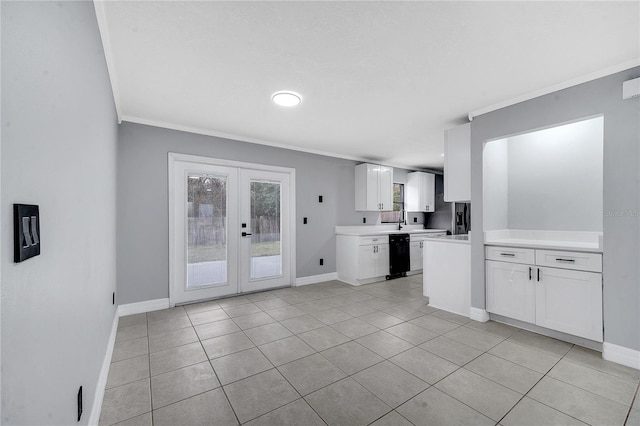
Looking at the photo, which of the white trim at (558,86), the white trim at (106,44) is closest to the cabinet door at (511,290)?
the white trim at (558,86)

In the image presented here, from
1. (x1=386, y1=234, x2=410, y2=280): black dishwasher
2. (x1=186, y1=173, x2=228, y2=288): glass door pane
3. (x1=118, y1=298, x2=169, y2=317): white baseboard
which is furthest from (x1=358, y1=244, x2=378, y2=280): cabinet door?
(x1=118, y1=298, x2=169, y2=317): white baseboard

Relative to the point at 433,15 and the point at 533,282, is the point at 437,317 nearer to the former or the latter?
the point at 533,282

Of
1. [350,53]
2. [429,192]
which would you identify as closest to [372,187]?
[429,192]

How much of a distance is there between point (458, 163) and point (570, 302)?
1843 millimetres

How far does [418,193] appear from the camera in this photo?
675 cm

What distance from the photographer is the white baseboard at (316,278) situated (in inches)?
195

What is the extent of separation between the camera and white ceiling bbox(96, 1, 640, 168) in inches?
68.2

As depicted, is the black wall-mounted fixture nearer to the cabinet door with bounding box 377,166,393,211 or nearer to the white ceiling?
the white ceiling

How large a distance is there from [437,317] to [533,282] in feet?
Result: 3.57

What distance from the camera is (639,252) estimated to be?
87.8 inches

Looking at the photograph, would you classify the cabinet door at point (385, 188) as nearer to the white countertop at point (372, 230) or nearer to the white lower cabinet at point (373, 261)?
the white countertop at point (372, 230)

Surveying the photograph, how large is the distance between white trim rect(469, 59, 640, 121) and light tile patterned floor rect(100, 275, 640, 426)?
2462mm

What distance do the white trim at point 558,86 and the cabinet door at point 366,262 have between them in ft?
8.93

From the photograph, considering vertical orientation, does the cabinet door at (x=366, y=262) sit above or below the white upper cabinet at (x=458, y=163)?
below
